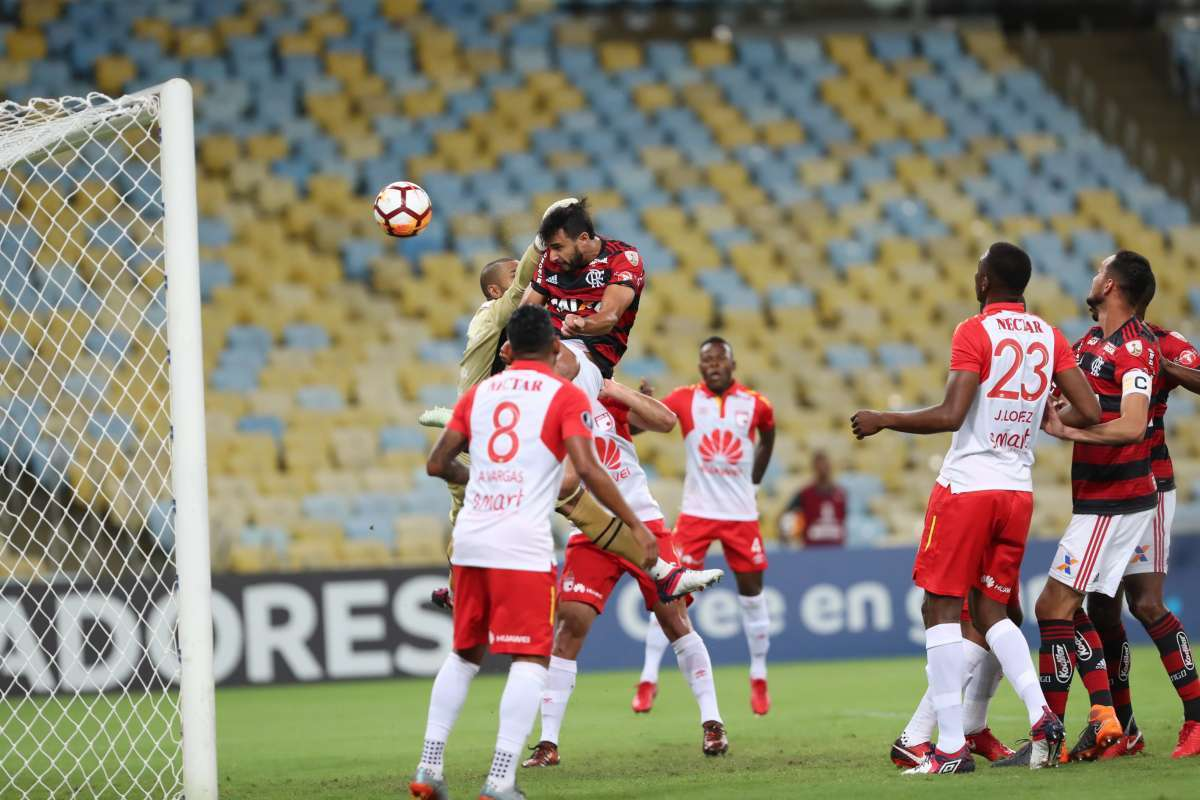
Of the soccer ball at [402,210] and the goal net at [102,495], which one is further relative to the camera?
the soccer ball at [402,210]

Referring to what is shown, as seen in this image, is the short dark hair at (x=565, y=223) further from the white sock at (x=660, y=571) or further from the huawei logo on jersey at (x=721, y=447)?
the huawei logo on jersey at (x=721, y=447)

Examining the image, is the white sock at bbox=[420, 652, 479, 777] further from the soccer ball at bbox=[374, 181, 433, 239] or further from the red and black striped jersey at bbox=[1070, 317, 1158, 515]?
the red and black striped jersey at bbox=[1070, 317, 1158, 515]

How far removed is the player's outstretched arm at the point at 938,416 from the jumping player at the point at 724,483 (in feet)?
13.0

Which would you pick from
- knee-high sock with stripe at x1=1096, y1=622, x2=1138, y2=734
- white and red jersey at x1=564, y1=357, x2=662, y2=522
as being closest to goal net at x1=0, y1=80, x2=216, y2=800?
white and red jersey at x1=564, y1=357, x2=662, y2=522

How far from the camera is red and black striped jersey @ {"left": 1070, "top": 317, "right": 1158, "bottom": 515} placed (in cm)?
788

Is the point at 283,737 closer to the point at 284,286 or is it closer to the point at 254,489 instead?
the point at 254,489

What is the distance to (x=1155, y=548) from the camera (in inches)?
322

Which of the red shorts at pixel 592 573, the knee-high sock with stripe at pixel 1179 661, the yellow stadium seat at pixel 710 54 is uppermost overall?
the yellow stadium seat at pixel 710 54

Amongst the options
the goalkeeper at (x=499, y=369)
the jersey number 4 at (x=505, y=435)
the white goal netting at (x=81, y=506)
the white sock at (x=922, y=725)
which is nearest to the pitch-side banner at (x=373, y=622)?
the white goal netting at (x=81, y=506)

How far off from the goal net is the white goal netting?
0.08ft

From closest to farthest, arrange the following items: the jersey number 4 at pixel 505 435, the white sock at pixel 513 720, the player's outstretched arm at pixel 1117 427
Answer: the white sock at pixel 513 720, the jersey number 4 at pixel 505 435, the player's outstretched arm at pixel 1117 427

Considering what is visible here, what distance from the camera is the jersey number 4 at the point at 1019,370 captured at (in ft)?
24.4

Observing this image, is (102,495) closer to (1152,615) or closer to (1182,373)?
(1152,615)

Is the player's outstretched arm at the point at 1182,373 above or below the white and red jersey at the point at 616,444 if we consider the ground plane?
above
